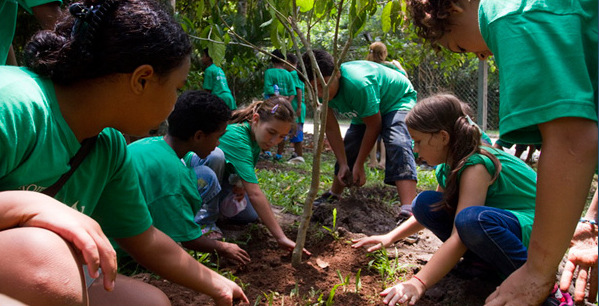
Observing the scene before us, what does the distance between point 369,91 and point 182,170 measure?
179 cm

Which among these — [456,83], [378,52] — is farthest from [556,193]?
[456,83]

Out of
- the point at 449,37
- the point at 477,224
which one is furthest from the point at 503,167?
the point at 449,37

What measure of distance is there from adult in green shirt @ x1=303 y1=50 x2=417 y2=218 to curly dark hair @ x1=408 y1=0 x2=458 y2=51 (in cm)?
178

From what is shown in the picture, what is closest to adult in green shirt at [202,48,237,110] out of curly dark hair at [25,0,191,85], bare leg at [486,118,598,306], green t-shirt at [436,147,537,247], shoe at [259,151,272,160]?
shoe at [259,151,272,160]

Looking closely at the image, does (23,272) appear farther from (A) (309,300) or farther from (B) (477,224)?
(B) (477,224)

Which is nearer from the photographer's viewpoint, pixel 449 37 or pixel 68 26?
pixel 68 26

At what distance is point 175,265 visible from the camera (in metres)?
1.71

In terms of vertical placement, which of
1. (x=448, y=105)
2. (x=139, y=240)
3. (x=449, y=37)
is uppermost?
(x=449, y=37)

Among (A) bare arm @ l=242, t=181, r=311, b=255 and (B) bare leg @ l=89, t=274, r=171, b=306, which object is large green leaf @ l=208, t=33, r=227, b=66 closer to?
(A) bare arm @ l=242, t=181, r=311, b=255

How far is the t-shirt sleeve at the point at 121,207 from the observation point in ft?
5.53

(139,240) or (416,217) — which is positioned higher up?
(139,240)

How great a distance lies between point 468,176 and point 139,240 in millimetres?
1447

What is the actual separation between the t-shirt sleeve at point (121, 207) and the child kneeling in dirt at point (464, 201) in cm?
99

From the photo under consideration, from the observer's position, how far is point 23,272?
0.99 metres
